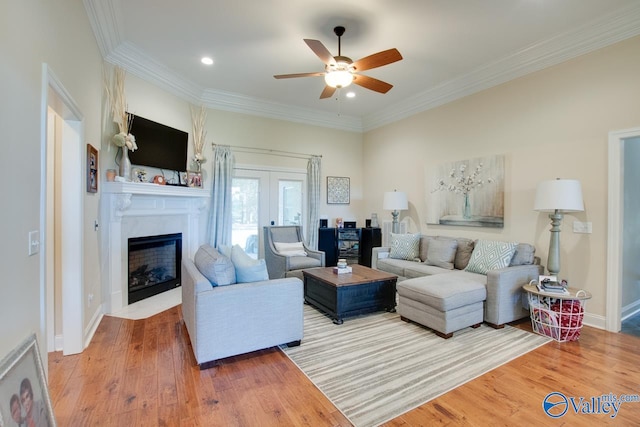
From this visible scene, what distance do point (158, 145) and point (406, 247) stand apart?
3.99 meters

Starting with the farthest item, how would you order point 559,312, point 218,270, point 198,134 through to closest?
point 198,134 < point 559,312 < point 218,270

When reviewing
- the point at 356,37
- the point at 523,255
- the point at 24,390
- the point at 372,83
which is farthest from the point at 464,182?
the point at 24,390

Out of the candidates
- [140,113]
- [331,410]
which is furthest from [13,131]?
[140,113]

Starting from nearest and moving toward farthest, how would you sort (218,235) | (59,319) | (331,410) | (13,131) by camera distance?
(13,131) < (331,410) < (59,319) < (218,235)

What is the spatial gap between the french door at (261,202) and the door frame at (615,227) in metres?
4.50

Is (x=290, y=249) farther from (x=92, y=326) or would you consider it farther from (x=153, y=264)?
(x=92, y=326)

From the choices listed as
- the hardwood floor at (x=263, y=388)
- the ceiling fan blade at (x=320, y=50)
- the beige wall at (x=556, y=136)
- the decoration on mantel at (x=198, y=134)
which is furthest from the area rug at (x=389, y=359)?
the decoration on mantel at (x=198, y=134)

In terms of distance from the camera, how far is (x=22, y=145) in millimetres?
1609

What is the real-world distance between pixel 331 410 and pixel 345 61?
10.2ft

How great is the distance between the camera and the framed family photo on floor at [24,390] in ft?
4.12

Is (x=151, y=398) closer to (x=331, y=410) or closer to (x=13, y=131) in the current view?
(x=331, y=410)

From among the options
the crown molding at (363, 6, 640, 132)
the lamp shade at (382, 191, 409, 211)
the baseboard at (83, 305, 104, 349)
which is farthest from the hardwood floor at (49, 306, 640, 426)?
the crown molding at (363, 6, 640, 132)

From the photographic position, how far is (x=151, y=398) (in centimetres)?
211

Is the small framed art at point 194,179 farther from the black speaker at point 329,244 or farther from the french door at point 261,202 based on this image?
the black speaker at point 329,244
